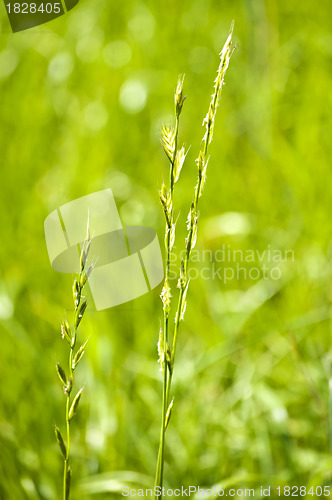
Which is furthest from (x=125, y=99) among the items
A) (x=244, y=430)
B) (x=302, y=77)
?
(x=244, y=430)

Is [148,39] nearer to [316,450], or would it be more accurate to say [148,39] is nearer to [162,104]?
[162,104]

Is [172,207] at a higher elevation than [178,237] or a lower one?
lower

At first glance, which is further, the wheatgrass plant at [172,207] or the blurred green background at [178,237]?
the blurred green background at [178,237]

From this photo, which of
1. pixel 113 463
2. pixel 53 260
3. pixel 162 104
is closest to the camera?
pixel 113 463

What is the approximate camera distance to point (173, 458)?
0.92 metres

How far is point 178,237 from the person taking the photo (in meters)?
1.58

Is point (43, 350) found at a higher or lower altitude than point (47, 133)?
lower

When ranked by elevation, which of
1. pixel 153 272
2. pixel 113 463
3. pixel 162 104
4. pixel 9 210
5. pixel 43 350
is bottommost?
pixel 113 463

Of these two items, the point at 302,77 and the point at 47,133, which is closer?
the point at 47,133

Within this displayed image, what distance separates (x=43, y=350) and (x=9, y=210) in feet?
2.00

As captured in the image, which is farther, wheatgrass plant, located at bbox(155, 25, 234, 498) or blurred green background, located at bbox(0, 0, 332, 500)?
blurred green background, located at bbox(0, 0, 332, 500)

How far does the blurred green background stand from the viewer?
92 centimetres

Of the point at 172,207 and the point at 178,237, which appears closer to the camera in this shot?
the point at 172,207

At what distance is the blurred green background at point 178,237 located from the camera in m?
0.92
